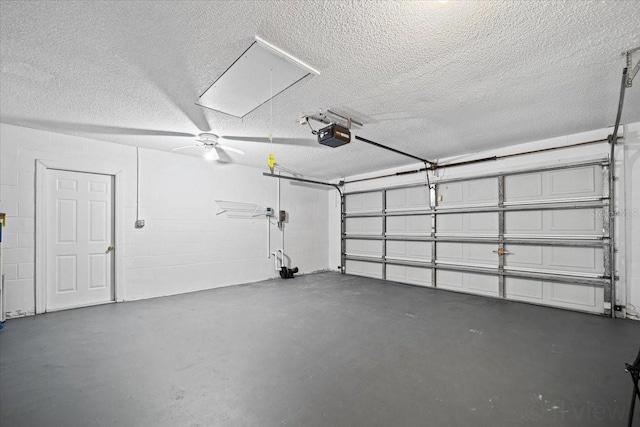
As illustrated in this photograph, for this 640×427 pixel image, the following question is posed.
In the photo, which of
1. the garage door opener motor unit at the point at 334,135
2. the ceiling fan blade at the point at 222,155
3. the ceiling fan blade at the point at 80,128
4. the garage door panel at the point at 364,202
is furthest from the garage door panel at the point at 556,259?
the ceiling fan blade at the point at 80,128

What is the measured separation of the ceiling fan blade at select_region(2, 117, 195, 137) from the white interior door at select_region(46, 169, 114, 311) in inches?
24.1

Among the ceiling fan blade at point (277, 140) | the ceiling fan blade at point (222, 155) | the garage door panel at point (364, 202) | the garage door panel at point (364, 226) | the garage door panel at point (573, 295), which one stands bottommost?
the garage door panel at point (573, 295)

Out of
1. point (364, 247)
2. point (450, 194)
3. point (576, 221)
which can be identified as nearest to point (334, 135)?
point (450, 194)

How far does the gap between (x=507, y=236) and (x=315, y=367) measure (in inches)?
153

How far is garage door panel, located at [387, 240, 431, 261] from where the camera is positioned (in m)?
5.39

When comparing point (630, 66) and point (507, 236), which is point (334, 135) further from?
point (507, 236)

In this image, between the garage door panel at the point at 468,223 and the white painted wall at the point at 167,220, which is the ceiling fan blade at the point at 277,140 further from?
the garage door panel at the point at 468,223

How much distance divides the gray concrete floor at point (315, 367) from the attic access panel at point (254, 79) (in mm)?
2412

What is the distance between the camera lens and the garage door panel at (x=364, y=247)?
6207 millimetres

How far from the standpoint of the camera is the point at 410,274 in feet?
18.4

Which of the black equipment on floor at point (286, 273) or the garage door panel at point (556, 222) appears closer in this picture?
the garage door panel at point (556, 222)

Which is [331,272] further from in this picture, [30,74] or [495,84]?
[30,74]

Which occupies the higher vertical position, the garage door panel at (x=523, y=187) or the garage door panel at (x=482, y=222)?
the garage door panel at (x=523, y=187)

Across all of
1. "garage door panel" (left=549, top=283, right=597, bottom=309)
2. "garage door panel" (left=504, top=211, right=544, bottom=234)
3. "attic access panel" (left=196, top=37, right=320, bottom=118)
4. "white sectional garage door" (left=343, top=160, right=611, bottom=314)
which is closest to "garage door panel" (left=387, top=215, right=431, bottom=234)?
"white sectional garage door" (left=343, top=160, right=611, bottom=314)
